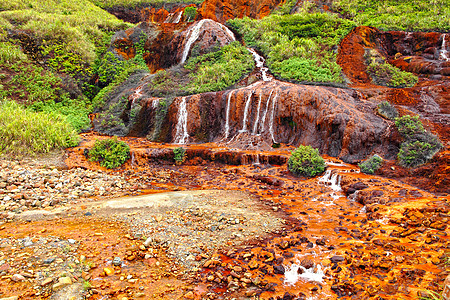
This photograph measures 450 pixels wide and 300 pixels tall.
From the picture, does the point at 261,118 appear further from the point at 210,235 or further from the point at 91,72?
the point at 91,72

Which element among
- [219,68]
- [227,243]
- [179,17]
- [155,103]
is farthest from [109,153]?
[179,17]

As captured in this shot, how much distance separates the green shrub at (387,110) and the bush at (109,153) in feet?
42.4

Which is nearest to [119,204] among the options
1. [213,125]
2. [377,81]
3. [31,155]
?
[31,155]

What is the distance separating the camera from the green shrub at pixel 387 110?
1193 cm

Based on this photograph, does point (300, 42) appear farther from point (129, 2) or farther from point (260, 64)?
point (129, 2)

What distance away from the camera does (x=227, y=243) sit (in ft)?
17.5

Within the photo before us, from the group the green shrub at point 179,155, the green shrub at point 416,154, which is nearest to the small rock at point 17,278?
the green shrub at point 179,155

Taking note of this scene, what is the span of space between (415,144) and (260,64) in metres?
13.7

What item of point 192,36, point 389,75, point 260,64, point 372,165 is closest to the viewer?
point 372,165

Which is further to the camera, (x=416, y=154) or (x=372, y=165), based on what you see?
(x=372, y=165)

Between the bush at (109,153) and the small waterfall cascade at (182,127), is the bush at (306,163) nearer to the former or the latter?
the small waterfall cascade at (182,127)

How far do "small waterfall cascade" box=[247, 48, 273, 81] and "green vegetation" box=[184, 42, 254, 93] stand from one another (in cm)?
60

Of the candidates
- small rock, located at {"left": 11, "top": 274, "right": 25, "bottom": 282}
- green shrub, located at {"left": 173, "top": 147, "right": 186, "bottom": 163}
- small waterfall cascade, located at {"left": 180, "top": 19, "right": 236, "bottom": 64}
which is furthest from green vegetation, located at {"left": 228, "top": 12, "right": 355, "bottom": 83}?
small rock, located at {"left": 11, "top": 274, "right": 25, "bottom": 282}

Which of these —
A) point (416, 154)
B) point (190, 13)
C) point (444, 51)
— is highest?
point (190, 13)
